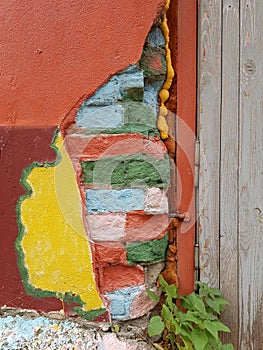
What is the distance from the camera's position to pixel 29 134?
55.3 inches

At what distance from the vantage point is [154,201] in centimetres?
144

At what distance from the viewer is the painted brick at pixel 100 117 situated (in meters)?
1.39

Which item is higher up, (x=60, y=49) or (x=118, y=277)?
(x=60, y=49)

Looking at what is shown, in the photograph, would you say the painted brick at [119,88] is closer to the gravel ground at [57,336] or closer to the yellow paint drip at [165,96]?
the yellow paint drip at [165,96]

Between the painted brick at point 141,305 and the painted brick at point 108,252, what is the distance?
0.50 ft

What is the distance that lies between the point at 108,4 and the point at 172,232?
85cm

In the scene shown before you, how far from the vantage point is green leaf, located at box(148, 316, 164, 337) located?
1396mm

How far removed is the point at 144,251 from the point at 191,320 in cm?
28

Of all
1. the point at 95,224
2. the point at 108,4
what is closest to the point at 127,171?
the point at 95,224

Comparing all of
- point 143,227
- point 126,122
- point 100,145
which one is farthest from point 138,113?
point 143,227

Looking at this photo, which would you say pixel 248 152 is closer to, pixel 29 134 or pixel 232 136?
pixel 232 136

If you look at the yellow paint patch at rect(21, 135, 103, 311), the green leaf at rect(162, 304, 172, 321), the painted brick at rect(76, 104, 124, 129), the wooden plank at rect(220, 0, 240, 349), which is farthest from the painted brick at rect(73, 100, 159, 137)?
the green leaf at rect(162, 304, 172, 321)

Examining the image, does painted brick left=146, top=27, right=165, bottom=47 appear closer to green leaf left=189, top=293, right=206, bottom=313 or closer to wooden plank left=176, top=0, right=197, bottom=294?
wooden plank left=176, top=0, right=197, bottom=294

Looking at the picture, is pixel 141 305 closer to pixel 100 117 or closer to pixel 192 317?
pixel 192 317
